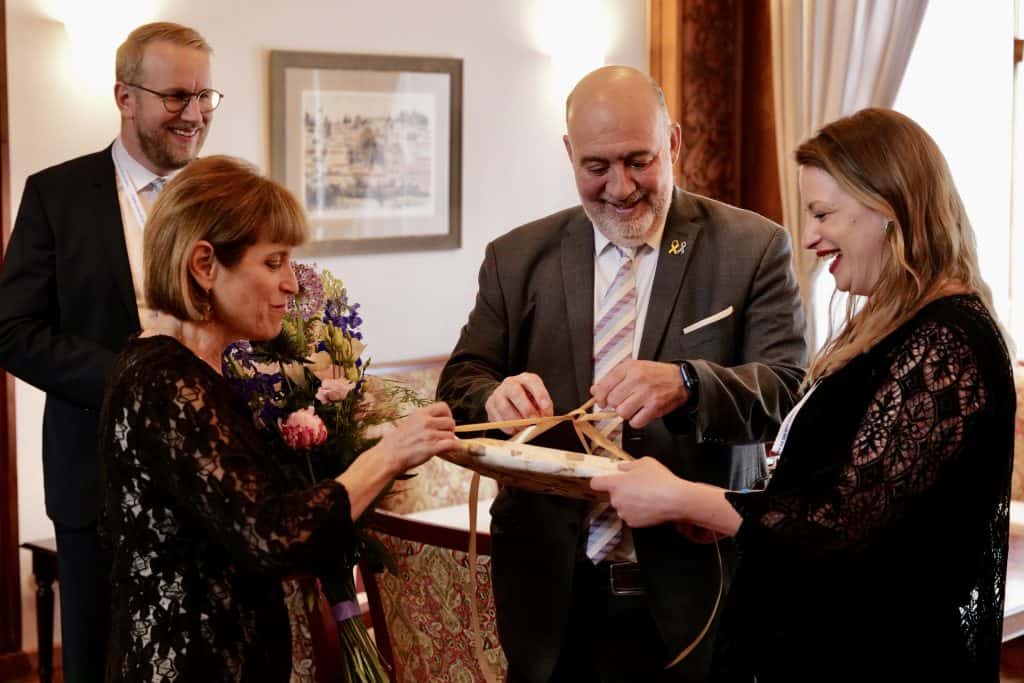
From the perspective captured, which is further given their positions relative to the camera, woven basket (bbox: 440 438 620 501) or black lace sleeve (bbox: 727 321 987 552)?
woven basket (bbox: 440 438 620 501)

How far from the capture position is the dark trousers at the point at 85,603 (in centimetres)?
343

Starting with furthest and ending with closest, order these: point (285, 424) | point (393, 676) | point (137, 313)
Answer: point (137, 313), point (393, 676), point (285, 424)

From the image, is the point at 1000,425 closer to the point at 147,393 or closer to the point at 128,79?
the point at 147,393

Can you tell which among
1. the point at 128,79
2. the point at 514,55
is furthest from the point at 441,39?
the point at 128,79

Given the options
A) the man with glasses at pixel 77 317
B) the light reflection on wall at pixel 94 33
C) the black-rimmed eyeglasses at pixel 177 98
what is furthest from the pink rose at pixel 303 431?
the light reflection on wall at pixel 94 33

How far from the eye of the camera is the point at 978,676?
7.35 feet

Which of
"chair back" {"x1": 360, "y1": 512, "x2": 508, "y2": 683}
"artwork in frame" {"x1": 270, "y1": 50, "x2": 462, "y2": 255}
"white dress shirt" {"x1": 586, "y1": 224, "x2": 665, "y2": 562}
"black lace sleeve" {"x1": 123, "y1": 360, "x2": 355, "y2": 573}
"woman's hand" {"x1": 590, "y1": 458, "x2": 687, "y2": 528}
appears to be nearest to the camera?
"black lace sleeve" {"x1": 123, "y1": 360, "x2": 355, "y2": 573}

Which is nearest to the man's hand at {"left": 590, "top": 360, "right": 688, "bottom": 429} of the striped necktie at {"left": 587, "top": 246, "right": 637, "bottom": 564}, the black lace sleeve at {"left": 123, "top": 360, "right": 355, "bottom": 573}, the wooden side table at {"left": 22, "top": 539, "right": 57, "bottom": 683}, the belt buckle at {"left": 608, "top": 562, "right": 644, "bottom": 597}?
the striped necktie at {"left": 587, "top": 246, "right": 637, "bottom": 564}

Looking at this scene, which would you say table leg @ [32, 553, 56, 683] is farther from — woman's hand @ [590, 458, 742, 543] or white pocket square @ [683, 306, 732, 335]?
woman's hand @ [590, 458, 742, 543]

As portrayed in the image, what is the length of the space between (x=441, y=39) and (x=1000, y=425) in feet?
14.4

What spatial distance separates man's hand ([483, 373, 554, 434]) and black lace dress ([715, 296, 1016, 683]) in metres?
0.57

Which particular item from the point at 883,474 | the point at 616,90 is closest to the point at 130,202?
the point at 616,90

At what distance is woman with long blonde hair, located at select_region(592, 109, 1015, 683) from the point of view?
211cm

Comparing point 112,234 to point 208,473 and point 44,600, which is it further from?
point 44,600
